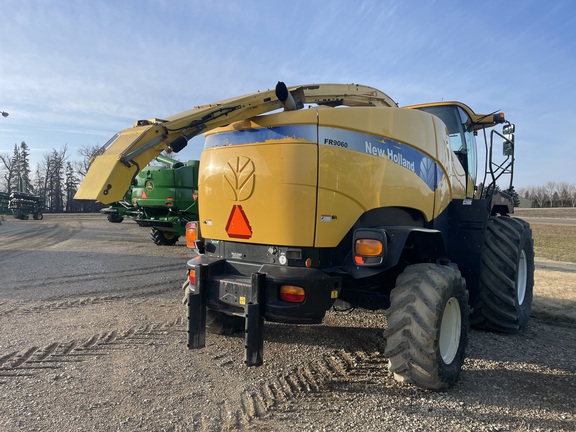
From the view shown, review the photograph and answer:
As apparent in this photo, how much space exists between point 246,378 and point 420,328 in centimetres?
155

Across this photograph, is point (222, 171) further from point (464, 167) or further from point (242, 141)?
point (464, 167)

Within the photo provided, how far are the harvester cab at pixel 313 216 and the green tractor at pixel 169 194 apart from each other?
314 inches

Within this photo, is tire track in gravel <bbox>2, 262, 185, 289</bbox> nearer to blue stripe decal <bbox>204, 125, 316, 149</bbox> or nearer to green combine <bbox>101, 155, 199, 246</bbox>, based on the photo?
green combine <bbox>101, 155, 199, 246</bbox>

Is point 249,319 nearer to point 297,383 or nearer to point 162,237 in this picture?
point 297,383

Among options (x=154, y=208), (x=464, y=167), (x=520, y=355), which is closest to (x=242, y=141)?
(x=464, y=167)

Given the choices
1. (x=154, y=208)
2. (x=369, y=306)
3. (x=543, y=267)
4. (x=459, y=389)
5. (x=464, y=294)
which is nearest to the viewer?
(x=459, y=389)

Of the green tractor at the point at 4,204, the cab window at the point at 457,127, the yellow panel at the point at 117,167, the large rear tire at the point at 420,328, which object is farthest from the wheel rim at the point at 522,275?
the green tractor at the point at 4,204

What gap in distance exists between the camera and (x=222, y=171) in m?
3.97

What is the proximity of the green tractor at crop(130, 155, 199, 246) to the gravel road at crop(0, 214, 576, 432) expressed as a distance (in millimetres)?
6152

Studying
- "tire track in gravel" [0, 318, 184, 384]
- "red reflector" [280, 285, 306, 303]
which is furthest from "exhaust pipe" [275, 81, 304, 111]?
"tire track in gravel" [0, 318, 184, 384]

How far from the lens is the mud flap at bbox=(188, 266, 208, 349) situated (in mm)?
3664

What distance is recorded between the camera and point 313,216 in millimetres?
3531

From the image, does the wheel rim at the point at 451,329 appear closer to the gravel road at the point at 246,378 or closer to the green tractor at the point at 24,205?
the gravel road at the point at 246,378

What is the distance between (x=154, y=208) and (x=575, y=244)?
54.9 ft
